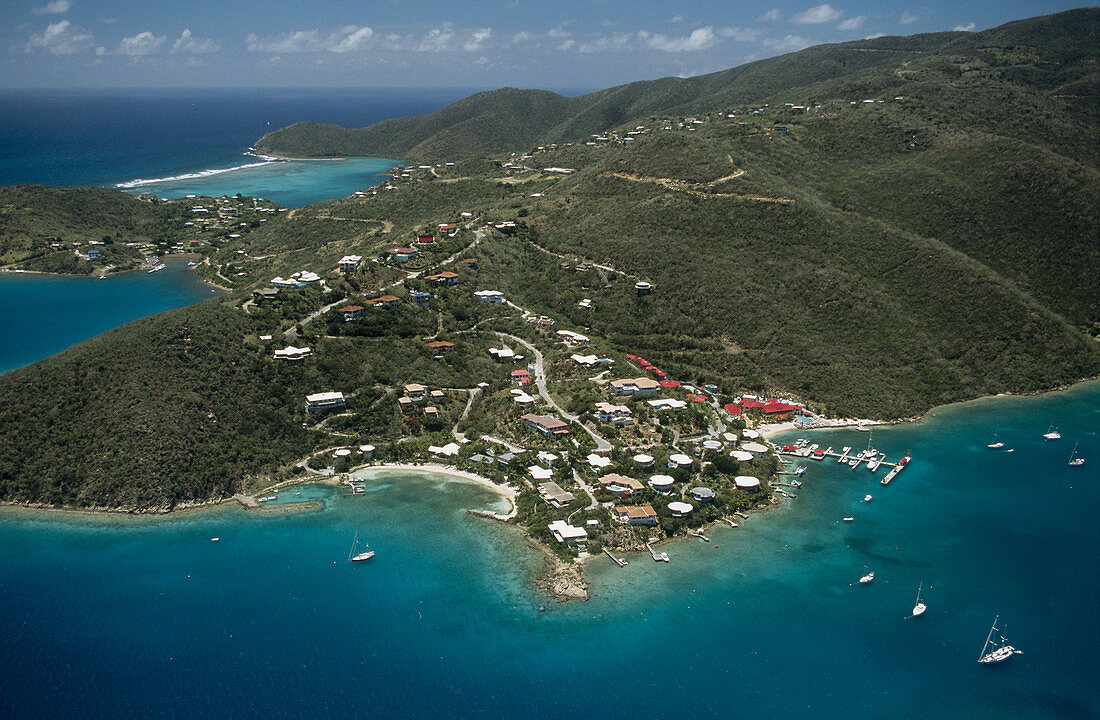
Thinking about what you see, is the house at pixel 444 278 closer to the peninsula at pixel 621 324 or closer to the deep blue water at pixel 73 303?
the peninsula at pixel 621 324

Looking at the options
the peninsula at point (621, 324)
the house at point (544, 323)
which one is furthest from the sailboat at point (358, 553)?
the house at point (544, 323)

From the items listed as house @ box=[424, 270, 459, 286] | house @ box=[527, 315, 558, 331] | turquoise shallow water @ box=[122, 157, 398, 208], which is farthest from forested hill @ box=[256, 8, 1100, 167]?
house @ box=[424, 270, 459, 286]

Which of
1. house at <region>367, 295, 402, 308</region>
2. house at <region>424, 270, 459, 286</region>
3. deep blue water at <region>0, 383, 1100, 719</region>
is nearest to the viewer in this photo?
deep blue water at <region>0, 383, 1100, 719</region>

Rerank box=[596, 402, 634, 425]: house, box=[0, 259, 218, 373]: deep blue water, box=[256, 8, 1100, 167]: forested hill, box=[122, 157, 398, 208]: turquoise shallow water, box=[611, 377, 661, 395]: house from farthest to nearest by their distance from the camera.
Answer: box=[122, 157, 398, 208]: turquoise shallow water
box=[256, 8, 1100, 167]: forested hill
box=[0, 259, 218, 373]: deep blue water
box=[611, 377, 661, 395]: house
box=[596, 402, 634, 425]: house

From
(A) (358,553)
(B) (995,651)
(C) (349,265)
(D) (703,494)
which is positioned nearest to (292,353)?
(C) (349,265)

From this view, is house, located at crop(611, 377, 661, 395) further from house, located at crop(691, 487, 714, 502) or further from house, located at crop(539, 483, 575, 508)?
house, located at crop(539, 483, 575, 508)

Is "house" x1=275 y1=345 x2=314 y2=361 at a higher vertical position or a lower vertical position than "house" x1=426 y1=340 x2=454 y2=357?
higher

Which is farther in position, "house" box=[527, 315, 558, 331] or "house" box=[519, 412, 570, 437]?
"house" box=[527, 315, 558, 331]
